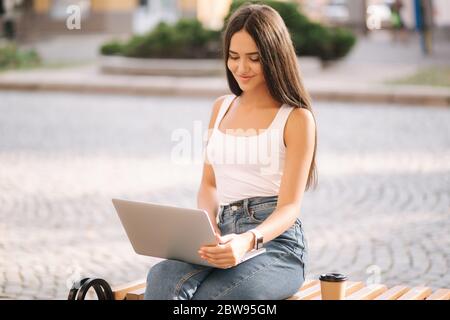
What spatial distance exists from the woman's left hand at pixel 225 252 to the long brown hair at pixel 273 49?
562 mm

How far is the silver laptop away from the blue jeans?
1.9 inches

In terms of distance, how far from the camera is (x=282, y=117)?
3590 millimetres

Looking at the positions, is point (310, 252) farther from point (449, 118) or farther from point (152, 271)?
point (449, 118)

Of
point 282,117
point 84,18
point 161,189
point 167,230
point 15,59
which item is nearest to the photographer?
point 167,230

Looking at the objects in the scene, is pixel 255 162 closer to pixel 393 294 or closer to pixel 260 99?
pixel 260 99

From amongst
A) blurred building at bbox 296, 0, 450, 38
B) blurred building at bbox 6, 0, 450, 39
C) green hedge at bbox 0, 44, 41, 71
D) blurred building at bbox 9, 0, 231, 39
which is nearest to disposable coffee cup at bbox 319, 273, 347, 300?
green hedge at bbox 0, 44, 41, 71

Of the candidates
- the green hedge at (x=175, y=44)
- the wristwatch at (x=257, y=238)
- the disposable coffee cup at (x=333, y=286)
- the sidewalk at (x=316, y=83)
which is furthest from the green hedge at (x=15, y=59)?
the disposable coffee cup at (x=333, y=286)

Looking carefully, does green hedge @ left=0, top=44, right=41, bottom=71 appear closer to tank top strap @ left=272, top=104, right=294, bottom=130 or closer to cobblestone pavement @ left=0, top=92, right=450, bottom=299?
cobblestone pavement @ left=0, top=92, right=450, bottom=299

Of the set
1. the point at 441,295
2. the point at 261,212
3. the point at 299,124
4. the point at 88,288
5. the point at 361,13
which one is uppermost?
the point at 299,124

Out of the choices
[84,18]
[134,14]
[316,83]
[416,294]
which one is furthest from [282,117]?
[134,14]

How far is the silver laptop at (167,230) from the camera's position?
3.17 m

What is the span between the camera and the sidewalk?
554 inches

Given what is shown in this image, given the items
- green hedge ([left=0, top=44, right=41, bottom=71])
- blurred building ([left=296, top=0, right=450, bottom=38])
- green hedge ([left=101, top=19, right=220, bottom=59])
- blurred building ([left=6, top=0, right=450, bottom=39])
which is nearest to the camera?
green hedge ([left=101, top=19, right=220, bottom=59])

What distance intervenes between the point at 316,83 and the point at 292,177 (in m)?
12.6
